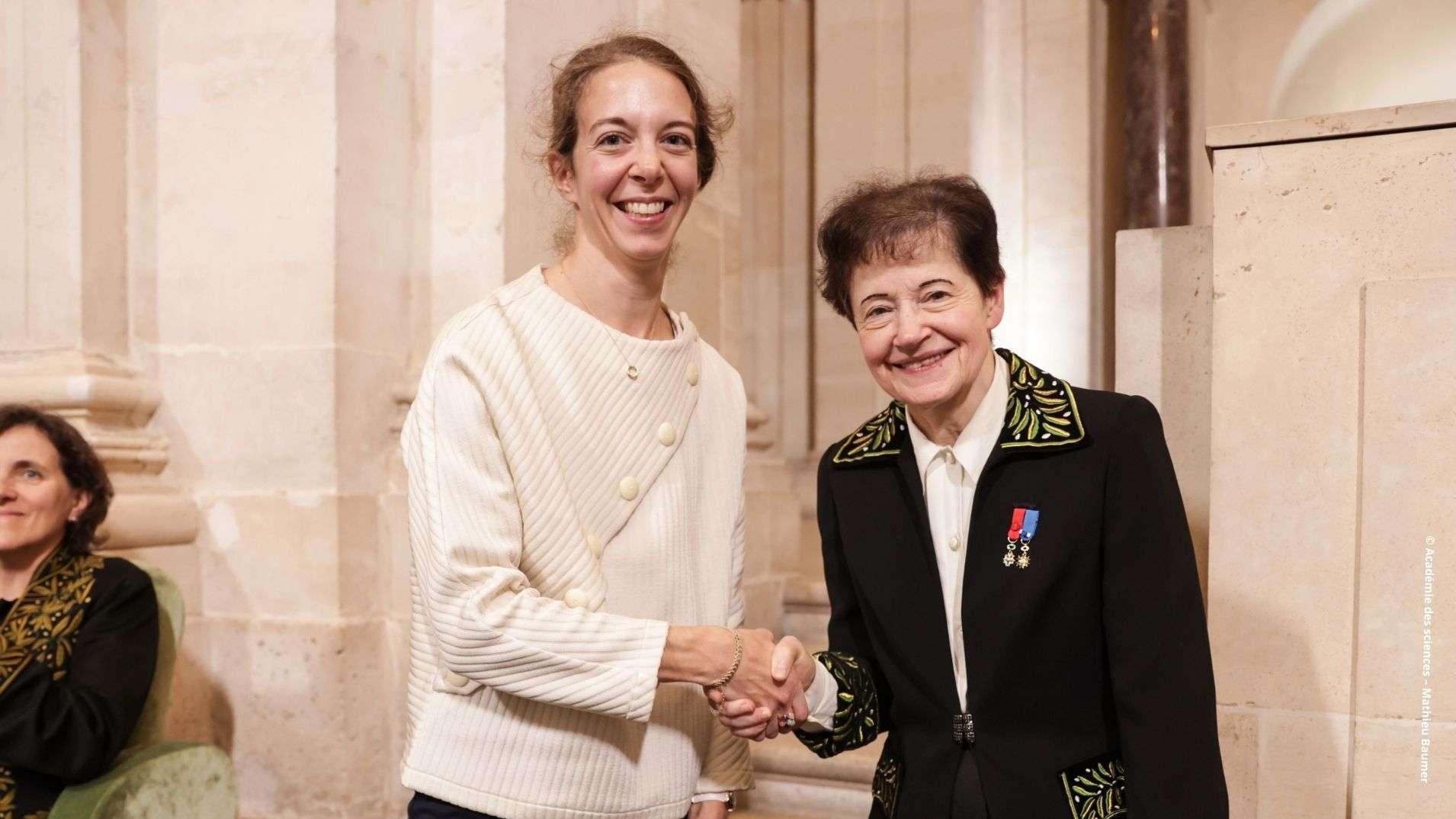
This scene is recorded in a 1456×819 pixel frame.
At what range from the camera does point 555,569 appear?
163cm

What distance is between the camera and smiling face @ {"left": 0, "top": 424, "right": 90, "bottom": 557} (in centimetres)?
271

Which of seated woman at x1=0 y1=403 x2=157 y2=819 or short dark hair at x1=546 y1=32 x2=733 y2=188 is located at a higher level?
short dark hair at x1=546 y1=32 x2=733 y2=188

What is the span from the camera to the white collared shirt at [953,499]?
1748 millimetres

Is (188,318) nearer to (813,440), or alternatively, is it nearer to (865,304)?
(865,304)

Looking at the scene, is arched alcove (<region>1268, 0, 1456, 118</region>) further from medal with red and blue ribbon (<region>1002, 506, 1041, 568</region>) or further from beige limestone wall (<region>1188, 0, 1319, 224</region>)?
beige limestone wall (<region>1188, 0, 1319, 224</region>)

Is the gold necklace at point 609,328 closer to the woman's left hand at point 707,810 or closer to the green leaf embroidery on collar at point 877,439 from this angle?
the green leaf embroidery on collar at point 877,439

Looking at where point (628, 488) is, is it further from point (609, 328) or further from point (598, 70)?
point (598, 70)

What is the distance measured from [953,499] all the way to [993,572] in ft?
0.49

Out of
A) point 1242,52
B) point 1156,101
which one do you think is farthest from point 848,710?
point 1242,52

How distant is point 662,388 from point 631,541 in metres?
0.24

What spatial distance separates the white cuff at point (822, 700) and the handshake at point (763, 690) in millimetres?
20

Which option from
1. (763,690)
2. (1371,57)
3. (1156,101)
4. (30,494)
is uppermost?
(1156,101)

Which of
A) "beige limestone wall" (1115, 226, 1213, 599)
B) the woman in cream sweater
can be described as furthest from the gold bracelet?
"beige limestone wall" (1115, 226, 1213, 599)

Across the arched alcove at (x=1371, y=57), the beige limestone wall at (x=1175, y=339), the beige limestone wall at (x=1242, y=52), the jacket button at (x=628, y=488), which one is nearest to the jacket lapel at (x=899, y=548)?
the jacket button at (x=628, y=488)
